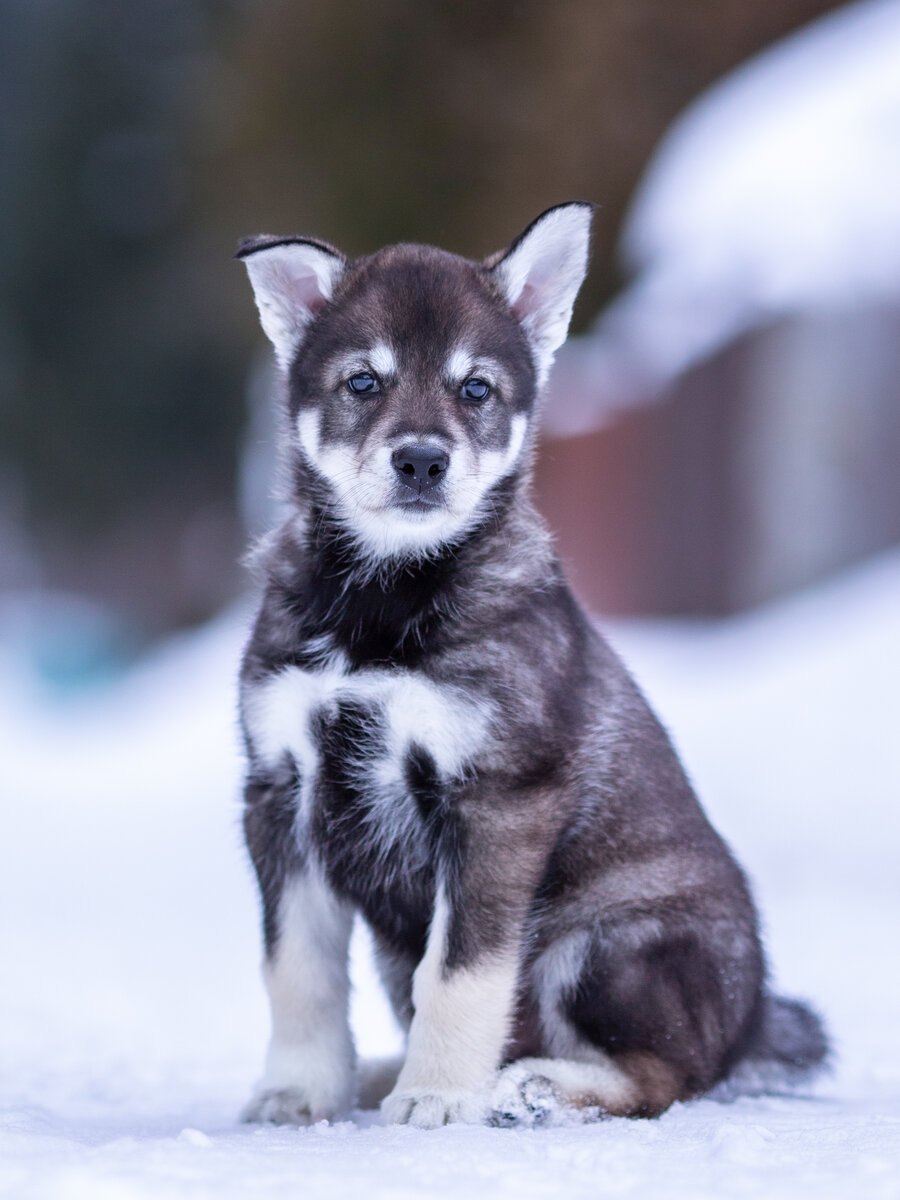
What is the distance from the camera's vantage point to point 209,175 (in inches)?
521

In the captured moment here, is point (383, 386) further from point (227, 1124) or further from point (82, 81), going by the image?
point (82, 81)

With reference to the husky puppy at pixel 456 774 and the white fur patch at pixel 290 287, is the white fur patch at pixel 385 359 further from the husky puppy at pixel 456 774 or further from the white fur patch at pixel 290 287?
the white fur patch at pixel 290 287

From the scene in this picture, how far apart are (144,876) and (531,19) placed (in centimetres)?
570

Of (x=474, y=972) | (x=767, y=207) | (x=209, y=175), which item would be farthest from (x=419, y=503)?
(x=209, y=175)

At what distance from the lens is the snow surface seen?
9.80 metres

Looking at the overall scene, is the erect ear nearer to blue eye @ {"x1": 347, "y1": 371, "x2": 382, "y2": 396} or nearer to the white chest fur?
blue eye @ {"x1": 347, "y1": 371, "x2": 382, "y2": 396}

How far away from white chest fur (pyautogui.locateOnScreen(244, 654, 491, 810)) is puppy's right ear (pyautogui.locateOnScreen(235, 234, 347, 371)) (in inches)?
42.5

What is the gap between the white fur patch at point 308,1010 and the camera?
3896mm

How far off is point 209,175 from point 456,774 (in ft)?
35.1

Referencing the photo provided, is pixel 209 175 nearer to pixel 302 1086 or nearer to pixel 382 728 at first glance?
pixel 382 728

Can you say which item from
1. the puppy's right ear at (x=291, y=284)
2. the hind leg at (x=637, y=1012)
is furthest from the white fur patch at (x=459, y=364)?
the hind leg at (x=637, y=1012)

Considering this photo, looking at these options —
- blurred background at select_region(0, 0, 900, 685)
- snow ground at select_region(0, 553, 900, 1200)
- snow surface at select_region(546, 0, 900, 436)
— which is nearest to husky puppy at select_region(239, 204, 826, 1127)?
snow ground at select_region(0, 553, 900, 1200)

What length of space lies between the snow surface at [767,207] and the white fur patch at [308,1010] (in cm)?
691

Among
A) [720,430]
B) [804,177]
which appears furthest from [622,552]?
[804,177]
